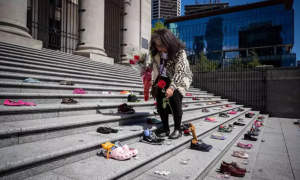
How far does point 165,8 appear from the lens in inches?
7574

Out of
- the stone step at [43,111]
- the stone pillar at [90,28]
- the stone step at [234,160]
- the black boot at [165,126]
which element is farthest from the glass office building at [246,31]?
the stone step at [43,111]

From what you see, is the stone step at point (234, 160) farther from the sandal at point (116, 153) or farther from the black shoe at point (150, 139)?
the sandal at point (116, 153)

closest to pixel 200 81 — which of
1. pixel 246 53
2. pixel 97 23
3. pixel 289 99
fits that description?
pixel 289 99

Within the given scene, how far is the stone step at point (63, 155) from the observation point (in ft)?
6.84

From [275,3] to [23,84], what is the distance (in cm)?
6940

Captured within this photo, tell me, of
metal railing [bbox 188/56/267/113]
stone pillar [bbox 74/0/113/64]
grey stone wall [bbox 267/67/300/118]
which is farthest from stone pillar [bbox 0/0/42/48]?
grey stone wall [bbox 267/67/300/118]

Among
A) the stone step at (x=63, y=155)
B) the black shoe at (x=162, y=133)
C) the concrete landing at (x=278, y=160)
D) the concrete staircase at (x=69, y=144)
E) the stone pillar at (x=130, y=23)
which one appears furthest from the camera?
the stone pillar at (x=130, y=23)

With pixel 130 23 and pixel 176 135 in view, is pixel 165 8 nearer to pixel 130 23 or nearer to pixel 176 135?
pixel 130 23

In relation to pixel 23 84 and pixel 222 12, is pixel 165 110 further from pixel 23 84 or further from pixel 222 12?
pixel 222 12

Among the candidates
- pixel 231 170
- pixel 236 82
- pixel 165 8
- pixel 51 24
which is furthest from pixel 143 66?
pixel 165 8

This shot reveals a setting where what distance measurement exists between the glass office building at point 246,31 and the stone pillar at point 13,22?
169 feet

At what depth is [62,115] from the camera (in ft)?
12.6

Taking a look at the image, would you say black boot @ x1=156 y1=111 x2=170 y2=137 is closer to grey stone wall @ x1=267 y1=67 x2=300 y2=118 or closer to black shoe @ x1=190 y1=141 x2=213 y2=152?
black shoe @ x1=190 y1=141 x2=213 y2=152

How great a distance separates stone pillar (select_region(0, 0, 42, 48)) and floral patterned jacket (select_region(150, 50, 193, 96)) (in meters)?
7.12
